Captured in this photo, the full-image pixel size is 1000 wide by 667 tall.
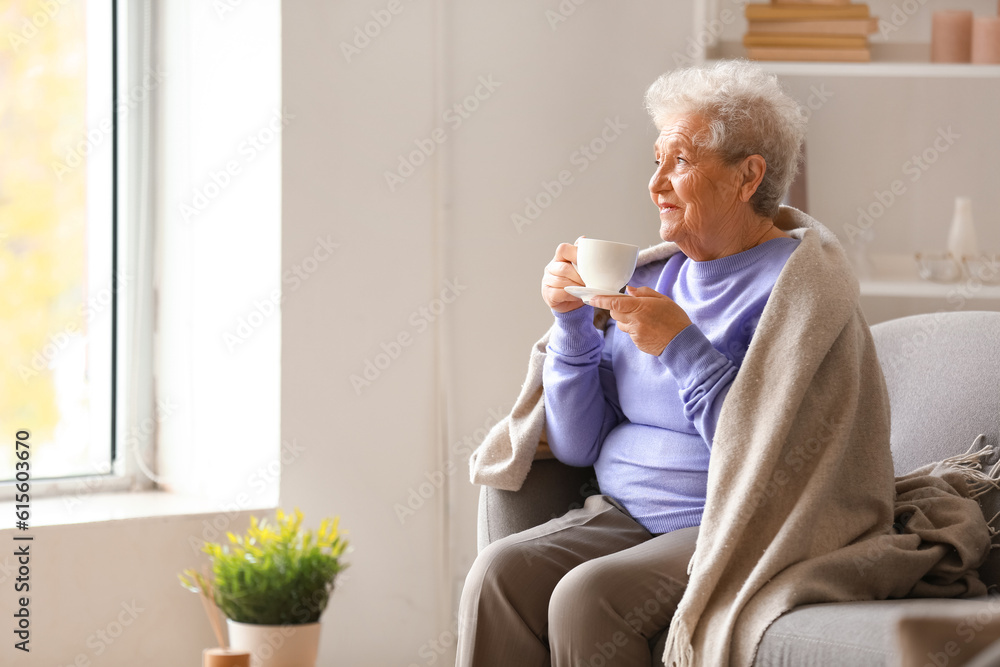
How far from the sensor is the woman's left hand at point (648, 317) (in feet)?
4.80

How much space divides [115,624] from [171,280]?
2.57 feet

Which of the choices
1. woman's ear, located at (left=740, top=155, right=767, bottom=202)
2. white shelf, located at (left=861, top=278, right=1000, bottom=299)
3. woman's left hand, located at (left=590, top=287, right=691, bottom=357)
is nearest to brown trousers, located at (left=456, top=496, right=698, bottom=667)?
woman's left hand, located at (left=590, top=287, right=691, bottom=357)

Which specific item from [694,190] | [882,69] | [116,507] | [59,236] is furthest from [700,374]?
[59,236]

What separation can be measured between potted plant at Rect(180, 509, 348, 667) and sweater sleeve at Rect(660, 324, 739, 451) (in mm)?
631

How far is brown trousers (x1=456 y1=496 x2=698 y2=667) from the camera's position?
1.35 m

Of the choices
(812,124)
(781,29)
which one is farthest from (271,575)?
(812,124)

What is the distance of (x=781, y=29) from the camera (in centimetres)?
227

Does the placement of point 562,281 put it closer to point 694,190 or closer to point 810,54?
point 694,190

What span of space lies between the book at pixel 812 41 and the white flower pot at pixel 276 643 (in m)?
1.80

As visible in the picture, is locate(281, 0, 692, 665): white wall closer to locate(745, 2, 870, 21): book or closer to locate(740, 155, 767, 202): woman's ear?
locate(745, 2, 870, 21): book

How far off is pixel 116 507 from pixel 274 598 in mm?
1213

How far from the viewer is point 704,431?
57.1 inches

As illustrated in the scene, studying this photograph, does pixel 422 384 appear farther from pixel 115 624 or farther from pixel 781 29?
pixel 781 29

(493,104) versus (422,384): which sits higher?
(493,104)
